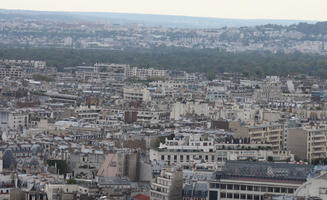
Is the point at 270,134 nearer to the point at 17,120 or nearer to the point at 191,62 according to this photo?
the point at 17,120

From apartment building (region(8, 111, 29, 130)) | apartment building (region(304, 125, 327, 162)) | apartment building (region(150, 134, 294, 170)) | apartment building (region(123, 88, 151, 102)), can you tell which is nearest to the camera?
apartment building (region(150, 134, 294, 170))

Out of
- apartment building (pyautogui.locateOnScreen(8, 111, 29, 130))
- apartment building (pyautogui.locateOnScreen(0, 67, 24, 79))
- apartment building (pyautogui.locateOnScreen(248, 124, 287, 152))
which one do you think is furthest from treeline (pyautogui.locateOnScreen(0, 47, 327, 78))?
apartment building (pyautogui.locateOnScreen(248, 124, 287, 152))

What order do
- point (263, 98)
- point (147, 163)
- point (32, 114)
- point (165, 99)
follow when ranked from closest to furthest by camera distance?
point (147, 163) < point (32, 114) < point (165, 99) < point (263, 98)

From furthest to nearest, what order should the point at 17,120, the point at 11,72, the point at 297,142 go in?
the point at 11,72, the point at 17,120, the point at 297,142

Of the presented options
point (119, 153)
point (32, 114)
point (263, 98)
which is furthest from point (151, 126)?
point (263, 98)

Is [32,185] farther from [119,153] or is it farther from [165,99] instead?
[165,99]

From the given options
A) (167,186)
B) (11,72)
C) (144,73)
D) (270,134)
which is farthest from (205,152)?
(144,73)

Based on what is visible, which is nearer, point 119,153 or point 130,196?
point 130,196

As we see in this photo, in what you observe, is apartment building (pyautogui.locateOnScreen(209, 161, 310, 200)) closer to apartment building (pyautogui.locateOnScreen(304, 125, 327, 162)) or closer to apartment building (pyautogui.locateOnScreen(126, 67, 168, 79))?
apartment building (pyautogui.locateOnScreen(304, 125, 327, 162))
